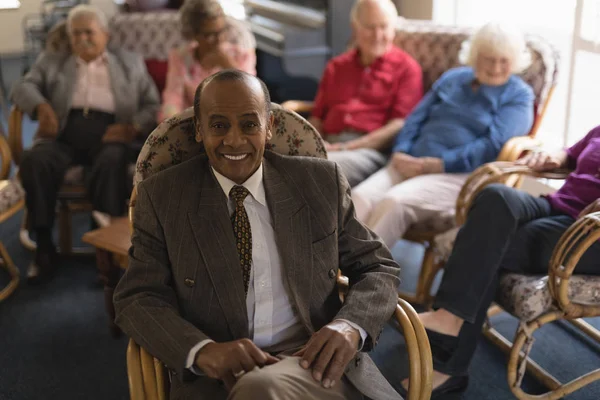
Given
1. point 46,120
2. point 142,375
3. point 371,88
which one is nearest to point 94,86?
point 46,120

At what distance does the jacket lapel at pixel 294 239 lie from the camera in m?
1.59

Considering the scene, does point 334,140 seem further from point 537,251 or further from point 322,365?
point 322,365

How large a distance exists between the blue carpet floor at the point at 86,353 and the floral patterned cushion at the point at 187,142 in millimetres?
1006

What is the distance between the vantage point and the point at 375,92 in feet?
10.5

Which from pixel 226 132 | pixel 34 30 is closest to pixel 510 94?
pixel 226 132

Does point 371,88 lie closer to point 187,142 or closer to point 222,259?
point 187,142

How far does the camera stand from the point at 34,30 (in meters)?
6.38

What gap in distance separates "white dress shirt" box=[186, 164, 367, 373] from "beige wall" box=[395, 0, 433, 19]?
Result: 9.25ft

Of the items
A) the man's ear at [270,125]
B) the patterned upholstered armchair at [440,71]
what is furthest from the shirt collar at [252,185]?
the patterned upholstered armchair at [440,71]

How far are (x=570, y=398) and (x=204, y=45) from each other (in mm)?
2203

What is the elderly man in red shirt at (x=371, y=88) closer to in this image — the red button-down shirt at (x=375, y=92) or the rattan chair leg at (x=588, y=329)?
the red button-down shirt at (x=375, y=92)

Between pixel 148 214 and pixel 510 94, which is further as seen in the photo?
pixel 510 94

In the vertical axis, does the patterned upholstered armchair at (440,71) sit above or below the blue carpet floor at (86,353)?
above

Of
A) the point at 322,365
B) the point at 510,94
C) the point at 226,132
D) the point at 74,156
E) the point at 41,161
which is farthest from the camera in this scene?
the point at 74,156
